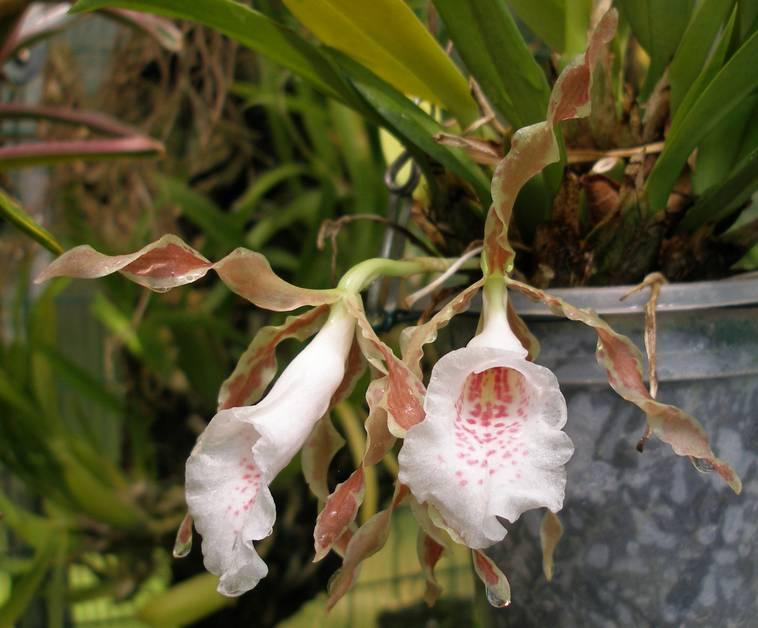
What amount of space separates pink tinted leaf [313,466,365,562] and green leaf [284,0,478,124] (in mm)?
259

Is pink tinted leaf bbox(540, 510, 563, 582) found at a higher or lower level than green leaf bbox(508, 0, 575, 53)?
lower

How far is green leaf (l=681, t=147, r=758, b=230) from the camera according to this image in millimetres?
399

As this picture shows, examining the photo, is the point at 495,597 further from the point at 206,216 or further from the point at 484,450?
the point at 206,216

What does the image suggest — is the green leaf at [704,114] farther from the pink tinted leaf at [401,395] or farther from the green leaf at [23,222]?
the green leaf at [23,222]

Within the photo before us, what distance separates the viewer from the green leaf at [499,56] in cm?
40

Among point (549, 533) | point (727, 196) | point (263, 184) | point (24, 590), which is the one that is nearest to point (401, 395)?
point (549, 533)

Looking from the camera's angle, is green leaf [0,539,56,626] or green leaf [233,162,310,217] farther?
green leaf [233,162,310,217]

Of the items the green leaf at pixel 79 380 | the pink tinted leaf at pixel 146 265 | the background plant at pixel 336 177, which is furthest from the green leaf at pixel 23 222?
the green leaf at pixel 79 380

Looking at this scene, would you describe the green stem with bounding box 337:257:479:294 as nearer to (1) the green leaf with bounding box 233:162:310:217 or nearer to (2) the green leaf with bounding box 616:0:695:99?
(2) the green leaf with bounding box 616:0:695:99

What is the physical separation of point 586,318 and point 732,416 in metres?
0.14

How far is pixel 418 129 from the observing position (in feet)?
1.42

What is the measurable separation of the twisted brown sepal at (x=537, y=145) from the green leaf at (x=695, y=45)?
119mm

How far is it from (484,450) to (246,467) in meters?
0.12

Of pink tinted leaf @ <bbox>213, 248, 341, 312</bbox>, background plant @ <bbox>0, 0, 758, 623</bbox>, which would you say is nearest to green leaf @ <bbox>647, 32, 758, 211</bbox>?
background plant @ <bbox>0, 0, 758, 623</bbox>
